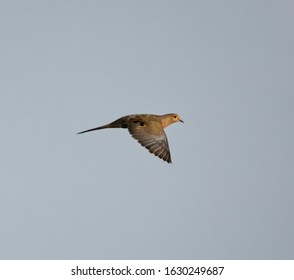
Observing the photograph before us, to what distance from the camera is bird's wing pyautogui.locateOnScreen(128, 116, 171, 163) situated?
24453 mm

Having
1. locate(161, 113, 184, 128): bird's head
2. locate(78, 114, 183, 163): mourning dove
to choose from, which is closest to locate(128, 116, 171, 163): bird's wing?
locate(78, 114, 183, 163): mourning dove

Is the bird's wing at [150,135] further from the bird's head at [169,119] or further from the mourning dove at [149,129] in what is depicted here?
the bird's head at [169,119]

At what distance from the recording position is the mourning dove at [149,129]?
2450cm

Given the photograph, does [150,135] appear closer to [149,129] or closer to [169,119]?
[149,129]

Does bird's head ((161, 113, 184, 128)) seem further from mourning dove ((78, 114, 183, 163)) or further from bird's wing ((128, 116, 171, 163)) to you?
bird's wing ((128, 116, 171, 163))

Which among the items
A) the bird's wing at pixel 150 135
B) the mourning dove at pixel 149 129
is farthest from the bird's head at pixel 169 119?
the bird's wing at pixel 150 135

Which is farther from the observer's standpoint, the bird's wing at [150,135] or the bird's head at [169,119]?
the bird's head at [169,119]
